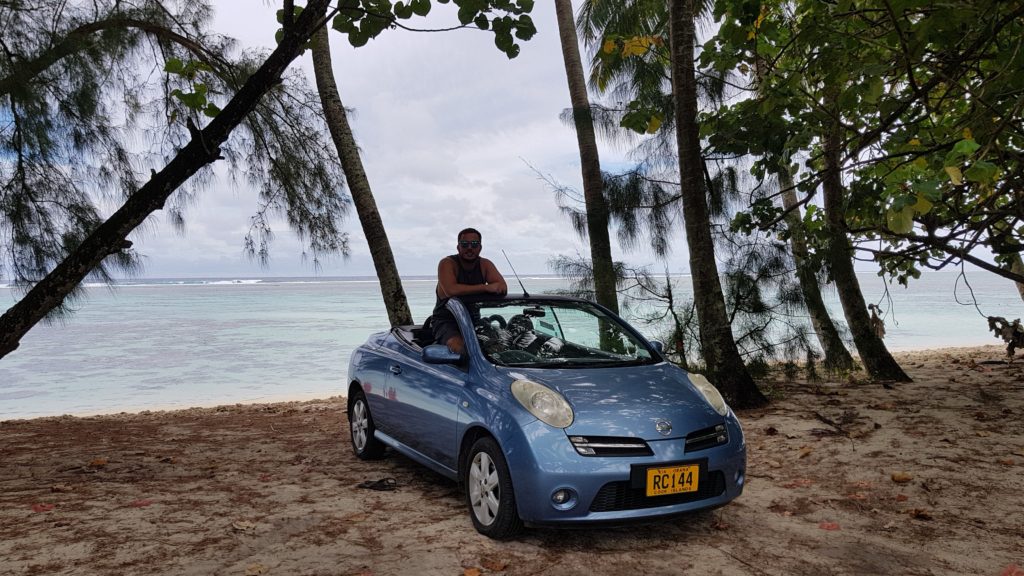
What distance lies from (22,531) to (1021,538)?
5650 millimetres

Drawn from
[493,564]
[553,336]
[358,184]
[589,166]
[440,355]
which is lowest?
[493,564]

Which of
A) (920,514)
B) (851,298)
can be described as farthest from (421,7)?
Result: (851,298)

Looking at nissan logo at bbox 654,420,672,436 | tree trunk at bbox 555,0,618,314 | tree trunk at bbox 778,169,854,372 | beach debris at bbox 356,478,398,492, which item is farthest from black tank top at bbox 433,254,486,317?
tree trunk at bbox 778,169,854,372

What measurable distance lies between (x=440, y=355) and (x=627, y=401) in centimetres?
124

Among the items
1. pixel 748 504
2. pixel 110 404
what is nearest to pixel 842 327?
pixel 748 504

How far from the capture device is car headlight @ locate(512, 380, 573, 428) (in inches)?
140

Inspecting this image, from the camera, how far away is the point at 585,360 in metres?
4.43

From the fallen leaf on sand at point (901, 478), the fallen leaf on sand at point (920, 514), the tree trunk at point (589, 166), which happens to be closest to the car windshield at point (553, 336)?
the fallen leaf on sand at point (920, 514)

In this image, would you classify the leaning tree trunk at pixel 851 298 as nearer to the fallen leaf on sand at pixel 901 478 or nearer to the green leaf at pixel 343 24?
the fallen leaf on sand at pixel 901 478

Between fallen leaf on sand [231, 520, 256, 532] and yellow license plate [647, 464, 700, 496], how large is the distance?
7.63 ft

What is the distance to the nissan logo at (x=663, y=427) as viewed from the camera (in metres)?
3.57

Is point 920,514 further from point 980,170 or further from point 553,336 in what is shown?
point 553,336

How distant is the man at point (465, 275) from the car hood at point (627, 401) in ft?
4.55

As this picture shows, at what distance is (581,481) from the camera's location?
134 inches
